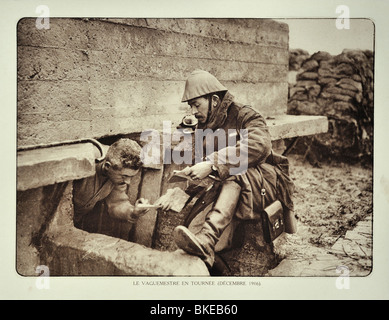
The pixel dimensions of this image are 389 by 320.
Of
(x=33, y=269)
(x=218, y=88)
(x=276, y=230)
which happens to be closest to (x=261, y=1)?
(x=218, y=88)

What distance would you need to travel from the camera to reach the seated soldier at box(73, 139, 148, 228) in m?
3.99

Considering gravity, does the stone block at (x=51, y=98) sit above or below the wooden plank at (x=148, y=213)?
above

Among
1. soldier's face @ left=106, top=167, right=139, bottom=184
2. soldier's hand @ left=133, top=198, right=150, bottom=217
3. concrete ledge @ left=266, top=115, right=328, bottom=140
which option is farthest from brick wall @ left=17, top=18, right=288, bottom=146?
soldier's hand @ left=133, top=198, right=150, bottom=217

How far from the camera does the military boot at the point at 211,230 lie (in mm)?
3854

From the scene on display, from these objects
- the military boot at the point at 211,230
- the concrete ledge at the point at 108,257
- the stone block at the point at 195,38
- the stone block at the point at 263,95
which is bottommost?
the concrete ledge at the point at 108,257

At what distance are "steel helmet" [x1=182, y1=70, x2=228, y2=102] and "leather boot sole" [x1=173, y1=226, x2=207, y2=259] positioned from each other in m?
1.18

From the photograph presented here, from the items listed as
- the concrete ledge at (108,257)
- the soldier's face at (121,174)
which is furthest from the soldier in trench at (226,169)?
the soldier's face at (121,174)

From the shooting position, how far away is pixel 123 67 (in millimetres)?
4012

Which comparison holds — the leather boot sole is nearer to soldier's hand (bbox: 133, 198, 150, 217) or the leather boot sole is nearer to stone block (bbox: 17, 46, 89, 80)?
soldier's hand (bbox: 133, 198, 150, 217)

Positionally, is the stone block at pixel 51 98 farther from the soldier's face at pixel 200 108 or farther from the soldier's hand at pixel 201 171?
the soldier's hand at pixel 201 171

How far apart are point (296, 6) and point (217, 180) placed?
1.71 meters

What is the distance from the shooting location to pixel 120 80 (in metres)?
4.01

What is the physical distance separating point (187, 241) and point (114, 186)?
0.81m

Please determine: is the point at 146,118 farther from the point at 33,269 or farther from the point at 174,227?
the point at 33,269
